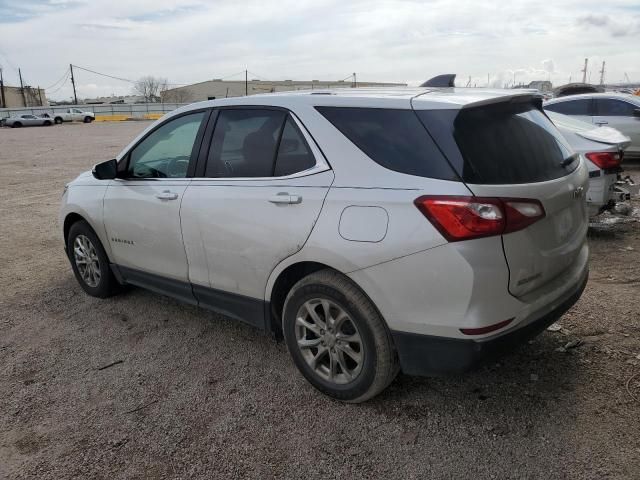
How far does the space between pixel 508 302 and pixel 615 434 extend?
3.04 ft

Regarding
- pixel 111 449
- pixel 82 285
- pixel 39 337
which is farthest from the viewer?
pixel 82 285

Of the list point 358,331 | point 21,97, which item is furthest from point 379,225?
point 21,97

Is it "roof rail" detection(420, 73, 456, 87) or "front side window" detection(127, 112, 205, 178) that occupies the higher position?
"roof rail" detection(420, 73, 456, 87)

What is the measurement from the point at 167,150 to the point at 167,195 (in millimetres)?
526

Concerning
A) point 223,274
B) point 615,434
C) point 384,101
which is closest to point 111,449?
point 223,274

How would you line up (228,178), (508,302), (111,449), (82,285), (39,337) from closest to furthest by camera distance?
1. (508,302)
2. (111,449)
3. (228,178)
4. (39,337)
5. (82,285)

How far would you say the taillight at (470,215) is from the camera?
2.38 m

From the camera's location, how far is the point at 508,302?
97.9 inches

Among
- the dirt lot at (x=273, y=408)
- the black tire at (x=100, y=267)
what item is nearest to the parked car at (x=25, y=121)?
the black tire at (x=100, y=267)

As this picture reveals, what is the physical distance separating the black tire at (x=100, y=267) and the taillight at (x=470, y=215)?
3264 millimetres

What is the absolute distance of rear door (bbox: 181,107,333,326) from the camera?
296 centimetres

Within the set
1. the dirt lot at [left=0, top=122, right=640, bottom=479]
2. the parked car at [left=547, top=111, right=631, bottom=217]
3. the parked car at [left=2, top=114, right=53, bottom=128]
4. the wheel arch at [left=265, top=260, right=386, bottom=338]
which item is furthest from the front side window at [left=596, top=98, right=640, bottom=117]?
the parked car at [left=2, top=114, right=53, bottom=128]

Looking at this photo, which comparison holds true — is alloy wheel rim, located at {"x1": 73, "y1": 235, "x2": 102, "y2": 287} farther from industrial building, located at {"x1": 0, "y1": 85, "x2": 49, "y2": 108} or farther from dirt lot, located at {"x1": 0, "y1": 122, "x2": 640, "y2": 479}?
industrial building, located at {"x1": 0, "y1": 85, "x2": 49, "y2": 108}

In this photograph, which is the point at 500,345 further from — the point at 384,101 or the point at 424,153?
the point at 384,101
